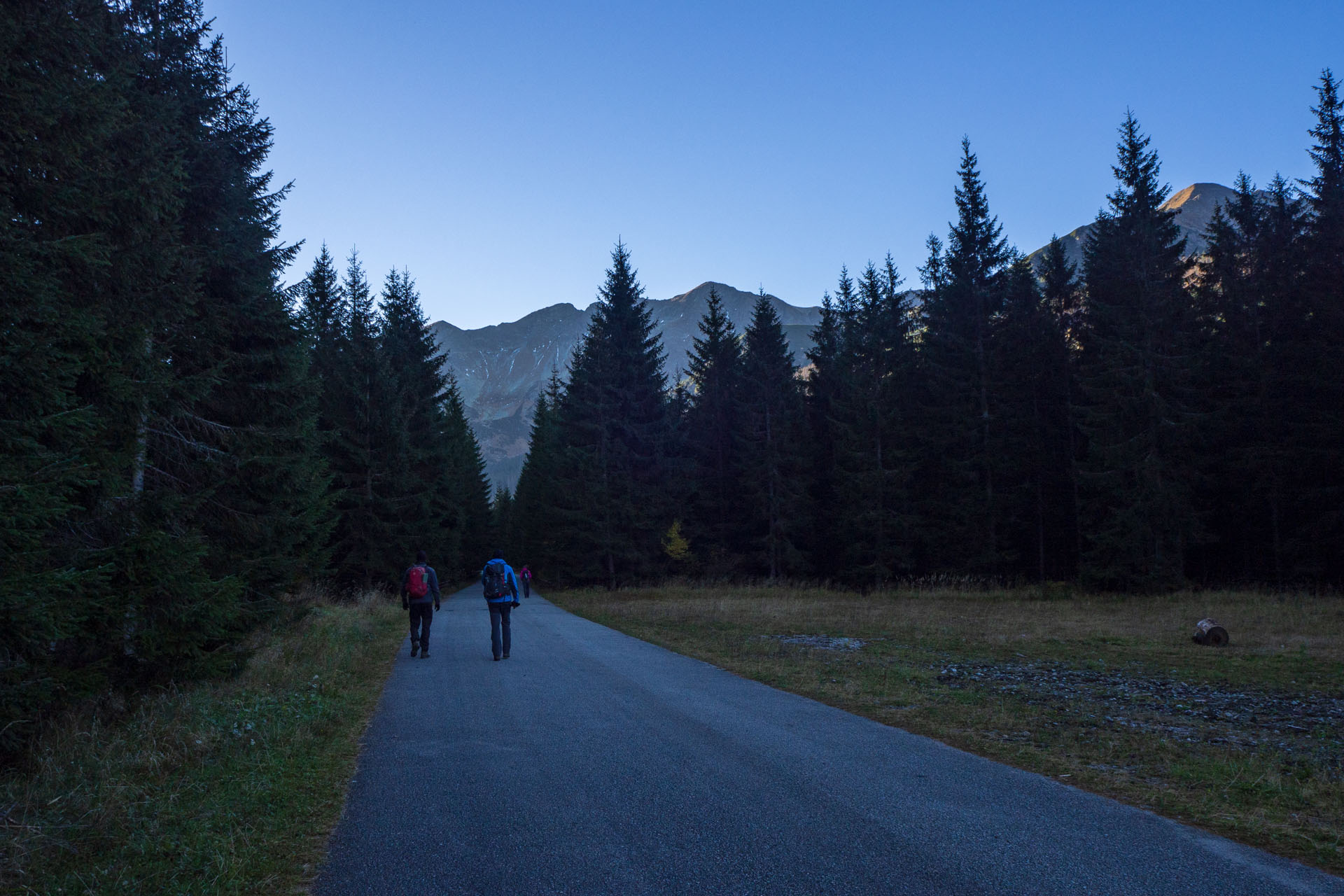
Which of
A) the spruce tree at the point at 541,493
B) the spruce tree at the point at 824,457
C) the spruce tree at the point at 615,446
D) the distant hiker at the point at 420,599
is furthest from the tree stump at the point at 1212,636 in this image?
the spruce tree at the point at 541,493

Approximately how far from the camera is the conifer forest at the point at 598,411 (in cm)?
529

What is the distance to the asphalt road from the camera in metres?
3.64

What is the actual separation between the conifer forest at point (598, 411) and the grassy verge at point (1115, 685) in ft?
24.2

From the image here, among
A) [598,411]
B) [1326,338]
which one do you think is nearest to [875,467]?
[598,411]

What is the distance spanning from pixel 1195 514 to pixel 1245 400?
5.43 meters

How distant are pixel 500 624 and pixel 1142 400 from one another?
1030 inches

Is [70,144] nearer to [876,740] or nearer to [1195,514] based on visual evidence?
[876,740]

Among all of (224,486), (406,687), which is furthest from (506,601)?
(224,486)

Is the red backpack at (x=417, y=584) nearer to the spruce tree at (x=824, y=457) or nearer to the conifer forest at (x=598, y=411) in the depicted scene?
the conifer forest at (x=598, y=411)

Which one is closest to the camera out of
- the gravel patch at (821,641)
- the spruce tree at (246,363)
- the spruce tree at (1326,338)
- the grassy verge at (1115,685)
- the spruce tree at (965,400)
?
the grassy verge at (1115,685)

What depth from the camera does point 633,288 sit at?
39.7 meters

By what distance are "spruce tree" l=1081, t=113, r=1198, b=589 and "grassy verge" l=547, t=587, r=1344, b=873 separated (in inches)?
159

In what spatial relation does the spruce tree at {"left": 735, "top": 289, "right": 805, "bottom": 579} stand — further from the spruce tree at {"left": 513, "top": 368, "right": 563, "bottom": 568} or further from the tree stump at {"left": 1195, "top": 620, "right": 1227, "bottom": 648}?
the tree stump at {"left": 1195, "top": 620, "right": 1227, "bottom": 648}

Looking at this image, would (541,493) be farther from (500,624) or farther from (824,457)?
(500,624)
